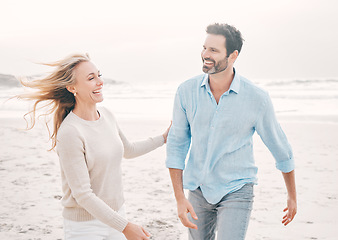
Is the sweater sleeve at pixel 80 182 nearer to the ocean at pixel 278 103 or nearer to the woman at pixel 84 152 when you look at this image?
the woman at pixel 84 152

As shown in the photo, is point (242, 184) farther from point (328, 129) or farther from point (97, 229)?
point (328, 129)

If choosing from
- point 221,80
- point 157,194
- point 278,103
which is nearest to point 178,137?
point 221,80

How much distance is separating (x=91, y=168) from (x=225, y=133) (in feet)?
3.03

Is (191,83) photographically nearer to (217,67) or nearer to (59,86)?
(217,67)

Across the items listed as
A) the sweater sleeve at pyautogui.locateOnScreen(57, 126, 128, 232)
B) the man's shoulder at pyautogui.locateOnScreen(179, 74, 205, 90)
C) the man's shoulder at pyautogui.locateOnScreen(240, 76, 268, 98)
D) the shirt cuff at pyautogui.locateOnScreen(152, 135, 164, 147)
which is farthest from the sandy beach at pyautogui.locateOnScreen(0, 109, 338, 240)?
the man's shoulder at pyautogui.locateOnScreen(240, 76, 268, 98)

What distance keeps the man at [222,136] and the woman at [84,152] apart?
17.2 inches

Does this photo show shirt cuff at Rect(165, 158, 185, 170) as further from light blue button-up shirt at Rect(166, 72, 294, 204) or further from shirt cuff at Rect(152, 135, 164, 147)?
shirt cuff at Rect(152, 135, 164, 147)

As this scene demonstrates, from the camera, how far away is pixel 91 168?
2.65 m

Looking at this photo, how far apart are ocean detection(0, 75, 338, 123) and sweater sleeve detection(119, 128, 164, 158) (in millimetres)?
996

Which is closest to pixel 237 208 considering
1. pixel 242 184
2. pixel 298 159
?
pixel 242 184

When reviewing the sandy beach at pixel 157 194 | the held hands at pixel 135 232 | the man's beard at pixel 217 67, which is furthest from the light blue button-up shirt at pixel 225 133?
the sandy beach at pixel 157 194

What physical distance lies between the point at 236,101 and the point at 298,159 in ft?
A: 19.0

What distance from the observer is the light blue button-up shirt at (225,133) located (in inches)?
110

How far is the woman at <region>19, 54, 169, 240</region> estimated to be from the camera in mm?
2502
